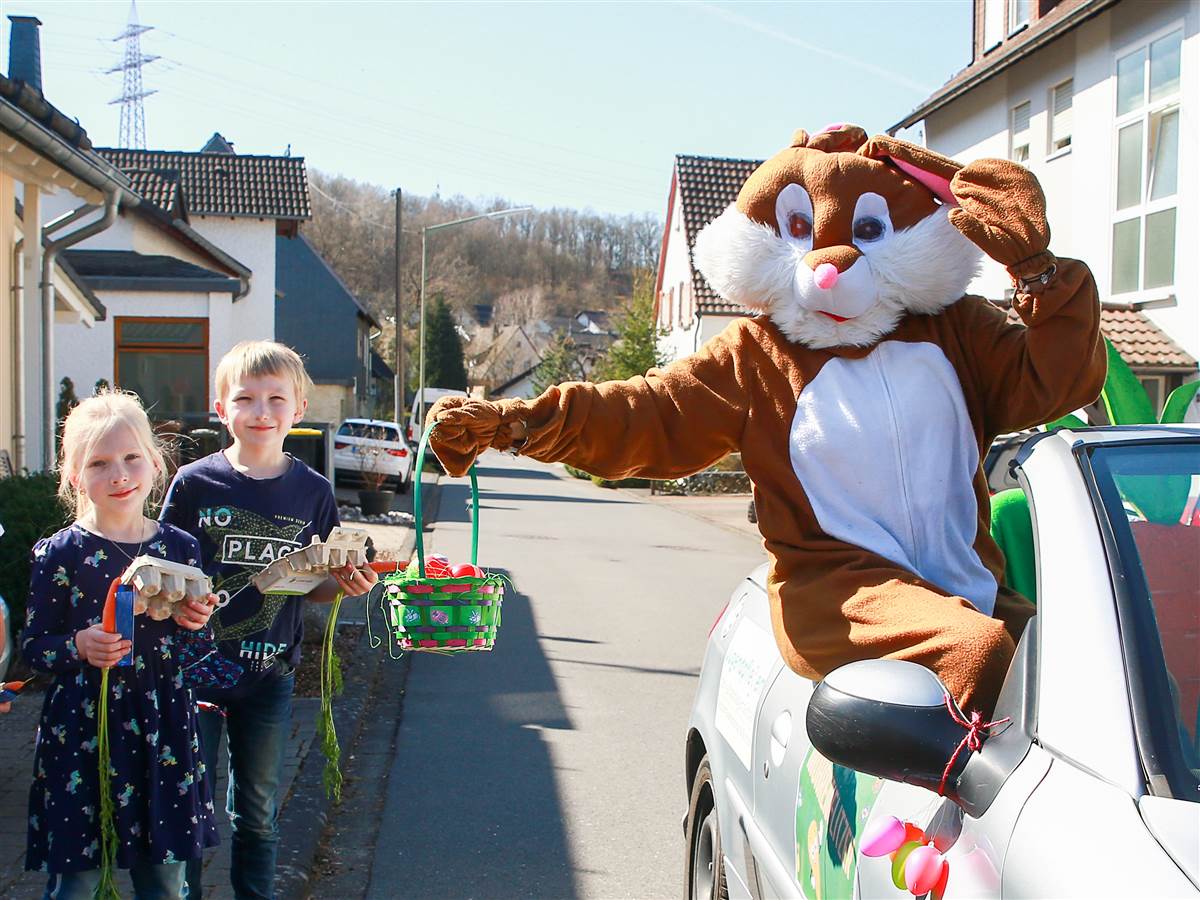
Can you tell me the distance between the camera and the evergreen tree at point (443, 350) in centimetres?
7625

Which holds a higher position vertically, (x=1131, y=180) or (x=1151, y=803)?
(x=1131, y=180)

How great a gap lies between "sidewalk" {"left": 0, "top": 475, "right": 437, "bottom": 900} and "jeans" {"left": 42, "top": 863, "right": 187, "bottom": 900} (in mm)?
951

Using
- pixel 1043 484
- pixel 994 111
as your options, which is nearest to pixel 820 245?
pixel 1043 484

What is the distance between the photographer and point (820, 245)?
3.12 m

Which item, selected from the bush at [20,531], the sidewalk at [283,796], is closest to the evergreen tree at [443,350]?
the bush at [20,531]

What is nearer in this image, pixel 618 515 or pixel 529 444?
pixel 529 444

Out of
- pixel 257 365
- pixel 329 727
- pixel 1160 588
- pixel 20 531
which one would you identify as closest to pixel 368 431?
pixel 20 531

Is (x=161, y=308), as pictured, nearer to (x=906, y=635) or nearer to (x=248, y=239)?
(x=248, y=239)

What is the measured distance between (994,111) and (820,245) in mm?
16173

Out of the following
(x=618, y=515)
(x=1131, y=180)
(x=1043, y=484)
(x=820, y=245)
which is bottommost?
(x=618, y=515)

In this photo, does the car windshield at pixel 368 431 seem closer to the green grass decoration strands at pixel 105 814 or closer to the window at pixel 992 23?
the window at pixel 992 23

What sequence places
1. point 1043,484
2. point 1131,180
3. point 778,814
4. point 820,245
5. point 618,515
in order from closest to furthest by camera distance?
point 1043,484
point 778,814
point 820,245
point 1131,180
point 618,515

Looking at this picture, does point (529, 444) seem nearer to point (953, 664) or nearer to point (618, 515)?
point (953, 664)

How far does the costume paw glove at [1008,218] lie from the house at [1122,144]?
12.0m
